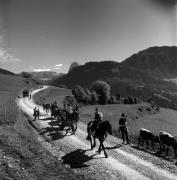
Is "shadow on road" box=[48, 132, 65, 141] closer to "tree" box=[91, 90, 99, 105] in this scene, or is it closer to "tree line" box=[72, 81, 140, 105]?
"tree line" box=[72, 81, 140, 105]

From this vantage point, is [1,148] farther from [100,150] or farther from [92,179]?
[100,150]

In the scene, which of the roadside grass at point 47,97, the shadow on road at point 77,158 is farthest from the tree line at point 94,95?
the shadow on road at point 77,158

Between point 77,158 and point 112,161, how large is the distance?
2.92m

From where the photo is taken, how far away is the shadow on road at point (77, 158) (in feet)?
72.4

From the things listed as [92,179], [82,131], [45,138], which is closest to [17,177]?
[92,179]

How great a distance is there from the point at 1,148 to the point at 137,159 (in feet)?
36.3

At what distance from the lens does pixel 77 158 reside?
77.6ft

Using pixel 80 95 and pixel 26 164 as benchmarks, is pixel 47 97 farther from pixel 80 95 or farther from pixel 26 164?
pixel 26 164

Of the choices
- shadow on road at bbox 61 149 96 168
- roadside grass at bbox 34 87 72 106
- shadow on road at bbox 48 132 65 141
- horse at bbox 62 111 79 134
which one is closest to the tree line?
roadside grass at bbox 34 87 72 106

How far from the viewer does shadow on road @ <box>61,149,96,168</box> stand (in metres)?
22.1

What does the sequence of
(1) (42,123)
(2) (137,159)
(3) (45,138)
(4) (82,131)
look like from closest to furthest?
(2) (137,159) → (3) (45,138) → (4) (82,131) → (1) (42,123)

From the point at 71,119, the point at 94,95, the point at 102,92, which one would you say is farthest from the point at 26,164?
the point at 102,92

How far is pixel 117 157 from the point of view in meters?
24.4

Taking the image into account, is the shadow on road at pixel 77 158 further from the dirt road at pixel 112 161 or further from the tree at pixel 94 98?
the tree at pixel 94 98
